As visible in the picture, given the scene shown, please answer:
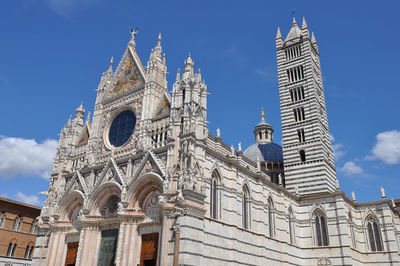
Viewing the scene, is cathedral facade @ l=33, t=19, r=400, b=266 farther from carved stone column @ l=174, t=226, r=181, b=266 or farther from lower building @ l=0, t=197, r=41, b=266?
lower building @ l=0, t=197, r=41, b=266

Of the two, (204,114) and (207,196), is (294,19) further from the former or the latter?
(207,196)

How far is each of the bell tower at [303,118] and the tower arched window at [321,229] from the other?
2.74 meters

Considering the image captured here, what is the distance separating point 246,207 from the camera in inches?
975

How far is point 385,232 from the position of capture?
29.5 meters

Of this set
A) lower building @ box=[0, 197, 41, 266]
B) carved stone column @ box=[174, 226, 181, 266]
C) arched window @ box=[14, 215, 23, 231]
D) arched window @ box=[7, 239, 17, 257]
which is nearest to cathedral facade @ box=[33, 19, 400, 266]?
carved stone column @ box=[174, 226, 181, 266]

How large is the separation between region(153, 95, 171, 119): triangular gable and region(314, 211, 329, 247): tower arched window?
50.7 ft

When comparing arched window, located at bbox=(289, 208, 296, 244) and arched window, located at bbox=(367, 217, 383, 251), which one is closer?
arched window, located at bbox=(289, 208, 296, 244)

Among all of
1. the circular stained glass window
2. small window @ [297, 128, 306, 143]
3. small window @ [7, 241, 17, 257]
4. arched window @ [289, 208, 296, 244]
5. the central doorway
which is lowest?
the central doorway

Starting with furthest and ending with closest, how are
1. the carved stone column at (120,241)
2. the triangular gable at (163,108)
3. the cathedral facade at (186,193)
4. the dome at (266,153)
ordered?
the dome at (266,153), the triangular gable at (163,108), the carved stone column at (120,241), the cathedral facade at (186,193)

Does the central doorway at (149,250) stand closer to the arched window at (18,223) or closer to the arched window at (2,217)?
the arched window at (2,217)

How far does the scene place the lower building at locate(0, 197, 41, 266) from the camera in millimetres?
31484

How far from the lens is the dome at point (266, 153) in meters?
41.3

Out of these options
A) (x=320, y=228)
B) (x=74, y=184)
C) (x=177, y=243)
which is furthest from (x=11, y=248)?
(x=320, y=228)

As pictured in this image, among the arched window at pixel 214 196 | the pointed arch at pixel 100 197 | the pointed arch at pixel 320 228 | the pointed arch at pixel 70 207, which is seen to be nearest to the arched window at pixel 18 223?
the pointed arch at pixel 70 207
